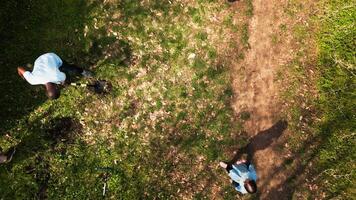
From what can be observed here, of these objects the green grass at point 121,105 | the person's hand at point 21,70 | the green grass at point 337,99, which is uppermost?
the person's hand at point 21,70

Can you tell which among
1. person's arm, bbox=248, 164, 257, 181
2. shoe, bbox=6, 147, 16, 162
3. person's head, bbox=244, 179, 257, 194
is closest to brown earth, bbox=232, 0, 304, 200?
person's arm, bbox=248, 164, 257, 181

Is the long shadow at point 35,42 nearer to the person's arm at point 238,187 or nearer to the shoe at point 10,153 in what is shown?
the shoe at point 10,153

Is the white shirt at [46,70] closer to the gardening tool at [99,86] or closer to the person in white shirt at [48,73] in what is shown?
the person in white shirt at [48,73]

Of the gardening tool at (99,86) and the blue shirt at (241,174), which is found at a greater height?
the gardening tool at (99,86)

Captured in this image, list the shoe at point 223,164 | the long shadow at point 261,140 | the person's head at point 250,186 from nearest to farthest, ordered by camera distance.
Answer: the person's head at point 250,186
the shoe at point 223,164
the long shadow at point 261,140

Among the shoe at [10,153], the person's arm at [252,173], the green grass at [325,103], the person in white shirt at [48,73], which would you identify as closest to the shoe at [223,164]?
the person's arm at [252,173]

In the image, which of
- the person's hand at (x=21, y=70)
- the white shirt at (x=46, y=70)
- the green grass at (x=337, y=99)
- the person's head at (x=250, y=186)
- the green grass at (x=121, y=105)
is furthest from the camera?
the green grass at (x=337, y=99)

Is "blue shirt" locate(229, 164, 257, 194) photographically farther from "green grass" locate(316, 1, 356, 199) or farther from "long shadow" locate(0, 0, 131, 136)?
"long shadow" locate(0, 0, 131, 136)

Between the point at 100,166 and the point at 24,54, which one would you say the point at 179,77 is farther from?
the point at 24,54

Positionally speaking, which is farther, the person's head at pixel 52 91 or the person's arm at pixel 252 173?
the person's arm at pixel 252 173
